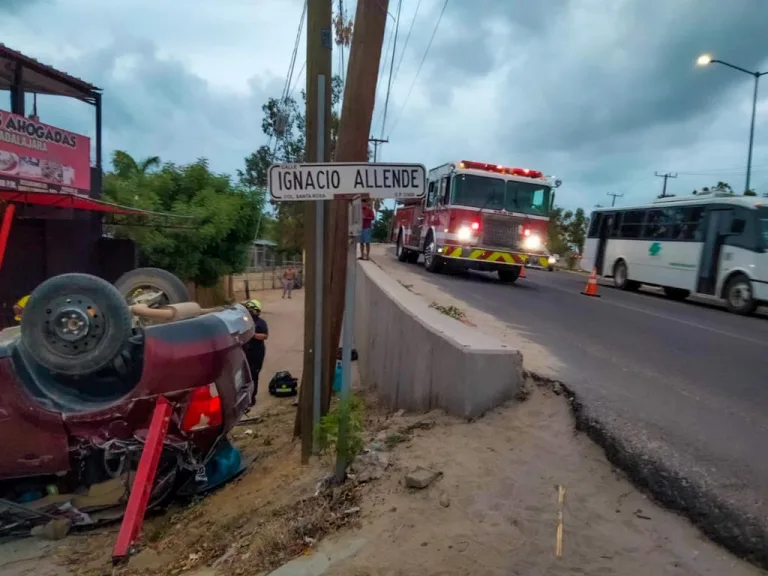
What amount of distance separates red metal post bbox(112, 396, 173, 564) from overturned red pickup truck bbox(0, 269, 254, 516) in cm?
15

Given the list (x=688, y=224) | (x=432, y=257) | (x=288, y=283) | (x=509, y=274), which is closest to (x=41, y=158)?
(x=432, y=257)

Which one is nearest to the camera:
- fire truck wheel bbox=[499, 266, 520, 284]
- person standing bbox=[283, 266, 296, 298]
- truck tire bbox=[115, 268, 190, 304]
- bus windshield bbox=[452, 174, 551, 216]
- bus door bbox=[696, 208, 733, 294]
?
truck tire bbox=[115, 268, 190, 304]

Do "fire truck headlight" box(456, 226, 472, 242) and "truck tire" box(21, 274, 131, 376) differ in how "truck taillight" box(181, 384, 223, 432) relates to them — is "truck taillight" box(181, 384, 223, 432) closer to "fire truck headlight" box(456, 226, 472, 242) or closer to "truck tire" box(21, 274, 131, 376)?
"truck tire" box(21, 274, 131, 376)

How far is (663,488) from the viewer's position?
11.7 ft

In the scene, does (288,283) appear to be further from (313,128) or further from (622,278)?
(313,128)

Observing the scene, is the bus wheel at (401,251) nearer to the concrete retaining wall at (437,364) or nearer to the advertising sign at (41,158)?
the advertising sign at (41,158)

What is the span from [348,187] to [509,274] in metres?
14.6

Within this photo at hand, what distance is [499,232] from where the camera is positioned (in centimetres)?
1653

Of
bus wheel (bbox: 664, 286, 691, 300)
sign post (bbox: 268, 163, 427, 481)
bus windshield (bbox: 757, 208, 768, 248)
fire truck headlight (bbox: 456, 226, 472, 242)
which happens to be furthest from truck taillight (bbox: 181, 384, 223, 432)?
bus wheel (bbox: 664, 286, 691, 300)

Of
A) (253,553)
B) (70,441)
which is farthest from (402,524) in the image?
(70,441)

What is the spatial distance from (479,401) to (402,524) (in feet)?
4.97

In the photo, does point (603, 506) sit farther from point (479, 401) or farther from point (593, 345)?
point (593, 345)

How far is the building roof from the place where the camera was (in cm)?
1419

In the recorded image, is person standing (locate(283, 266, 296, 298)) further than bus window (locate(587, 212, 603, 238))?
Yes
